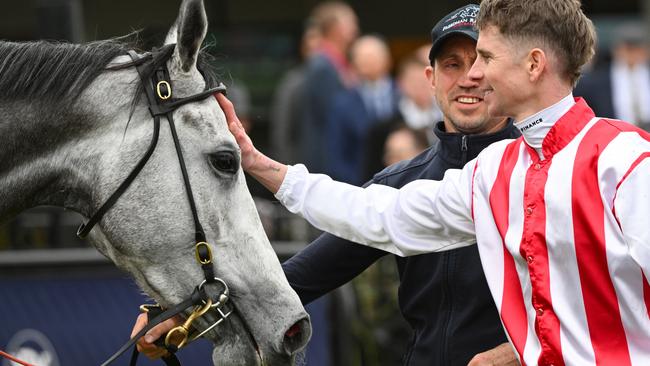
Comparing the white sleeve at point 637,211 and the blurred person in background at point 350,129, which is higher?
the white sleeve at point 637,211

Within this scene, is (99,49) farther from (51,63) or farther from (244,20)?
(244,20)

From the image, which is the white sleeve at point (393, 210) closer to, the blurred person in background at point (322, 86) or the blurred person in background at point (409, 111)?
the blurred person in background at point (409, 111)

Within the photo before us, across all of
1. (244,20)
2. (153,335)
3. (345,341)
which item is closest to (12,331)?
(345,341)

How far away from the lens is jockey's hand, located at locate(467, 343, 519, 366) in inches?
137

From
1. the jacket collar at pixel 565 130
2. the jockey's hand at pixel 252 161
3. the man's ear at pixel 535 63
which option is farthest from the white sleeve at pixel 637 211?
the jockey's hand at pixel 252 161

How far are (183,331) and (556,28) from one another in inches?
57.9

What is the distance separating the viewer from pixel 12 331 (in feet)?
21.7

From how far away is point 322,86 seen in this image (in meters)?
9.88

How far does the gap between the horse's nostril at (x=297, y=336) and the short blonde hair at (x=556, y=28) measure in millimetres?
1097

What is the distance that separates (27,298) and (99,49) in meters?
3.30

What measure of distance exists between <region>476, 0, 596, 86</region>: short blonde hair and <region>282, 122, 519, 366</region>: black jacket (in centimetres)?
68

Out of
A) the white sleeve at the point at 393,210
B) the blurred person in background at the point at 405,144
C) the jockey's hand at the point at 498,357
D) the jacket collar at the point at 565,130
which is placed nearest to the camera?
the jacket collar at the point at 565,130

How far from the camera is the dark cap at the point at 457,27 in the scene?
157 inches

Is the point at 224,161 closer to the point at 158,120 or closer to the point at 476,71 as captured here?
the point at 158,120
